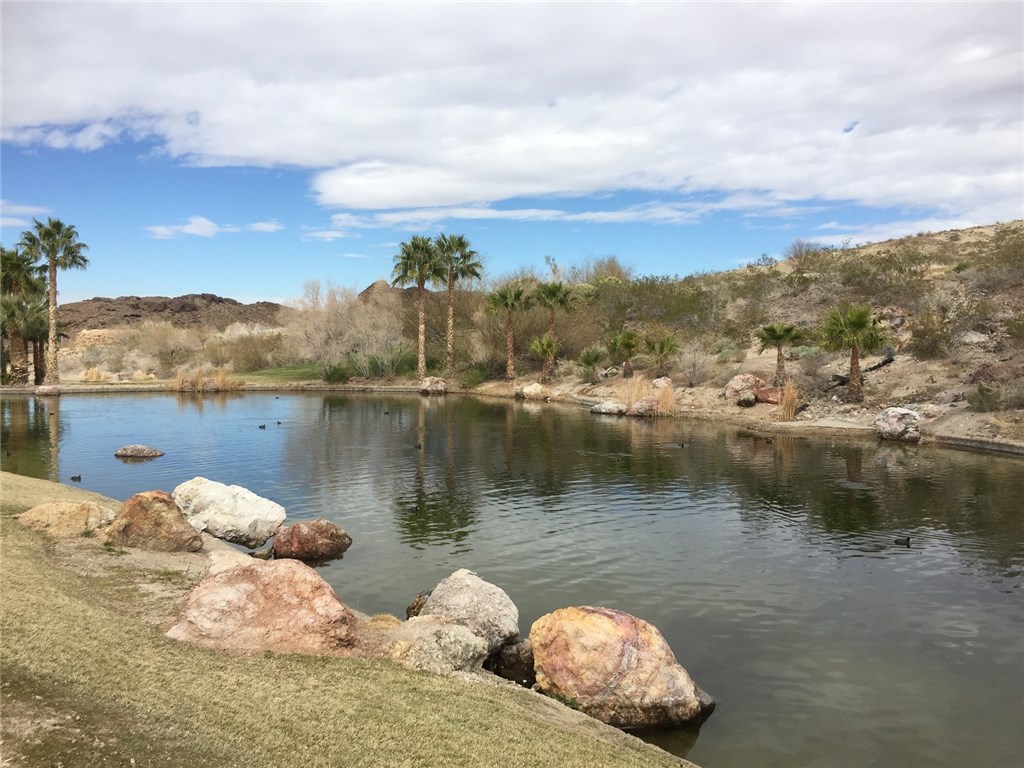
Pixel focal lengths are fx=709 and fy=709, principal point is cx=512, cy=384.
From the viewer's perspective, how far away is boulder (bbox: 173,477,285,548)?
55.4 ft

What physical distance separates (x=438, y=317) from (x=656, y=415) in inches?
1503

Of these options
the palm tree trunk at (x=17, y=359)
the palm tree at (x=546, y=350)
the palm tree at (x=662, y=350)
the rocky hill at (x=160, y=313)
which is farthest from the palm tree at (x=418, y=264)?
the rocky hill at (x=160, y=313)

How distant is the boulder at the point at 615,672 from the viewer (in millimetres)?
9102

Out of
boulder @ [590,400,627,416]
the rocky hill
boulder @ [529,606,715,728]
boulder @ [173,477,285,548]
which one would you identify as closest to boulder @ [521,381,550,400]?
boulder @ [590,400,627,416]

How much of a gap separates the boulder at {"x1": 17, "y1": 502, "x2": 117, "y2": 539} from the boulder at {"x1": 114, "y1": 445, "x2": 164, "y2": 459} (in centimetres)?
1437

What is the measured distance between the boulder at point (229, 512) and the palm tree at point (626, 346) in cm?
3698

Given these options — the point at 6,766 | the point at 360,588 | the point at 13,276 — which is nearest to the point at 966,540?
the point at 360,588

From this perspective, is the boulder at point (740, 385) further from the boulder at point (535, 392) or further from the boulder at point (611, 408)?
the boulder at point (535, 392)

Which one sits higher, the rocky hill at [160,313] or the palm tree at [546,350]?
the rocky hill at [160,313]

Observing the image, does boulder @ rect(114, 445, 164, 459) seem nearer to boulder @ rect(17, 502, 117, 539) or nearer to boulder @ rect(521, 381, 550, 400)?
boulder @ rect(17, 502, 117, 539)

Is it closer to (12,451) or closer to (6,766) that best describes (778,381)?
(12,451)

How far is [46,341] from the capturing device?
207ft

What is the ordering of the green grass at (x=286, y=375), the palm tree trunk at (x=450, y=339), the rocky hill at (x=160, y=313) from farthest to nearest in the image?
the rocky hill at (x=160, y=313)
the green grass at (x=286, y=375)
the palm tree trunk at (x=450, y=339)

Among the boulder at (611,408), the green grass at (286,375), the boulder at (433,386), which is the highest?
the green grass at (286,375)
